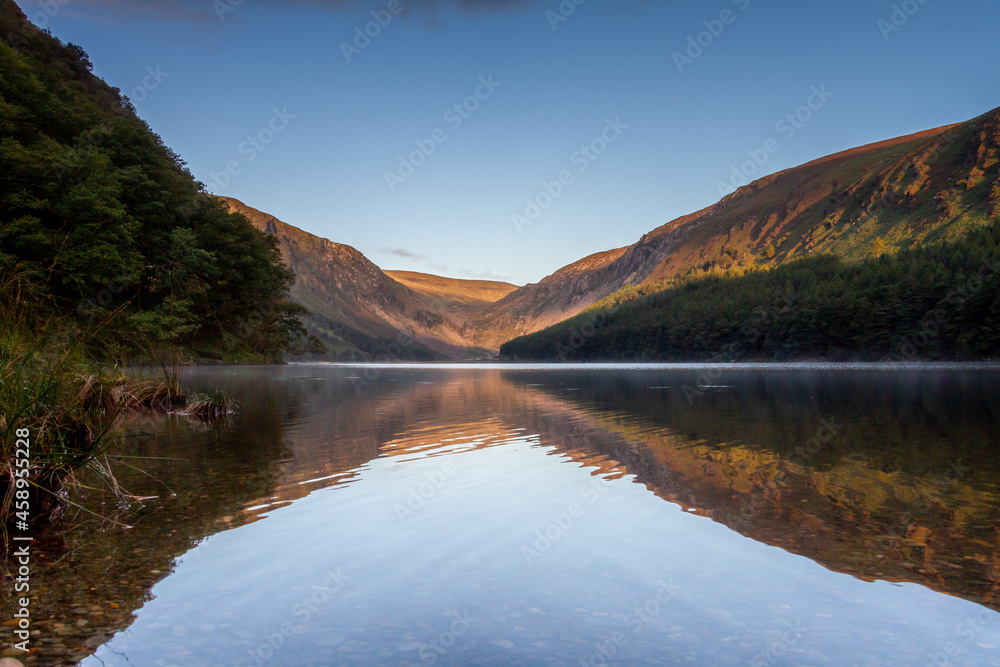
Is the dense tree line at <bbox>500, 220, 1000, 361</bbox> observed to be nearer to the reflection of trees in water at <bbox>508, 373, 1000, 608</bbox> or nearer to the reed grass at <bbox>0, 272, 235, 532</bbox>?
the reflection of trees in water at <bbox>508, 373, 1000, 608</bbox>

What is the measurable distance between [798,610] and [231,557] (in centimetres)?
659

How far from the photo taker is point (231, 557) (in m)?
7.47

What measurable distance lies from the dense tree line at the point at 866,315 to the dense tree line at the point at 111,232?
108 m

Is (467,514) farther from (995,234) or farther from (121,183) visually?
(995,234)

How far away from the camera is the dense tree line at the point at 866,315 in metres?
102

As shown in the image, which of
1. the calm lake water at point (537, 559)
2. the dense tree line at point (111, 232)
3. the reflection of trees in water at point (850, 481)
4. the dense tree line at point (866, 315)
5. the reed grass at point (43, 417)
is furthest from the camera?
the dense tree line at point (866, 315)

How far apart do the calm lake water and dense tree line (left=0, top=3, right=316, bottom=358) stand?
7718 millimetres

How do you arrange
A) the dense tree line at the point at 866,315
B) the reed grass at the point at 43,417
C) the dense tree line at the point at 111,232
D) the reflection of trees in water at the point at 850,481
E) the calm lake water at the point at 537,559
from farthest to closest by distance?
the dense tree line at the point at 866,315 → the dense tree line at the point at 111,232 → the reflection of trees in water at the point at 850,481 → the reed grass at the point at 43,417 → the calm lake water at the point at 537,559

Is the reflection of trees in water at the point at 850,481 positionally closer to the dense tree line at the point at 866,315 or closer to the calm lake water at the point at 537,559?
the calm lake water at the point at 537,559

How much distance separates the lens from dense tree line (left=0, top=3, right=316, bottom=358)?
28953mm

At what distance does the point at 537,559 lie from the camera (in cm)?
776

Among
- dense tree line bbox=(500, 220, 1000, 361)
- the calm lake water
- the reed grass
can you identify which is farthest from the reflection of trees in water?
dense tree line bbox=(500, 220, 1000, 361)

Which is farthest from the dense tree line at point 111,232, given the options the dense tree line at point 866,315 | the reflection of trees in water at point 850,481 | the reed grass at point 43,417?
the dense tree line at point 866,315

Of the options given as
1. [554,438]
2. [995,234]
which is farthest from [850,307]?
[554,438]
